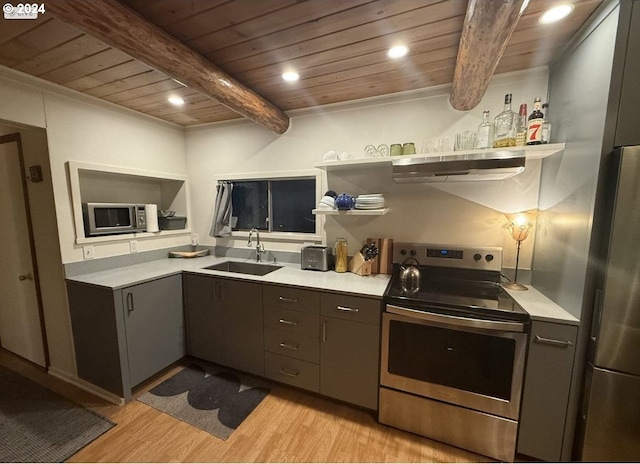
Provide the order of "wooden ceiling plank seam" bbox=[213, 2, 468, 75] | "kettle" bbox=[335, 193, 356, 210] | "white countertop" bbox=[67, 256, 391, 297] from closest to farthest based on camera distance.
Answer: "wooden ceiling plank seam" bbox=[213, 2, 468, 75] → "white countertop" bbox=[67, 256, 391, 297] → "kettle" bbox=[335, 193, 356, 210]

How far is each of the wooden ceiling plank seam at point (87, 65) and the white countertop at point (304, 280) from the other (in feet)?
4.71

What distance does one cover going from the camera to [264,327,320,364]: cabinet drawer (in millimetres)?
1868

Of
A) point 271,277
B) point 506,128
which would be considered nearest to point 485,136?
point 506,128

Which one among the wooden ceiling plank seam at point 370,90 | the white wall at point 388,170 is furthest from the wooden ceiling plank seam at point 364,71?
the white wall at point 388,170

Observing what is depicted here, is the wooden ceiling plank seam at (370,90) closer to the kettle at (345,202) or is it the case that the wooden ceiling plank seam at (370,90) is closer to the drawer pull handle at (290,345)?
the kettle at (345,202)

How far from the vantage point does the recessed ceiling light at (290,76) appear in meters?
1.76

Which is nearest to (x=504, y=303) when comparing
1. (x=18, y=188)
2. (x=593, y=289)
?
(x=593, y=289)

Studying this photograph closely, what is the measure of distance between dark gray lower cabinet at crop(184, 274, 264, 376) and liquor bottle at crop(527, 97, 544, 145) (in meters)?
2.06

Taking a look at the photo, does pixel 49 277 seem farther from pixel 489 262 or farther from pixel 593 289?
pixel 593 289

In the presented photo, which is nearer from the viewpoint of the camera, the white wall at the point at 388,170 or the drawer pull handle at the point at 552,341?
the drawer pull handle at the point at 552,341

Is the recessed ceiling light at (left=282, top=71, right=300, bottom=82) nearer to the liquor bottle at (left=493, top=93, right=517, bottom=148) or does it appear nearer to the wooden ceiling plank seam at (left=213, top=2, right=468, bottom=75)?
the wooden ceiling plank seam at (left=213, top=2, right=468, bottom=75)

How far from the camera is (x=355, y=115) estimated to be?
2242 millimetres

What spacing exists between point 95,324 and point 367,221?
88.3 inches

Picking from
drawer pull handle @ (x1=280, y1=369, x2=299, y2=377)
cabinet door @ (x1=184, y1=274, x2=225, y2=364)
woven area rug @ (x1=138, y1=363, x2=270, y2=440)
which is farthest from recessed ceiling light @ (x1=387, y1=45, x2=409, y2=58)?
woven area rug @ (x1=138, y1=363, x2=270, y2=440)
